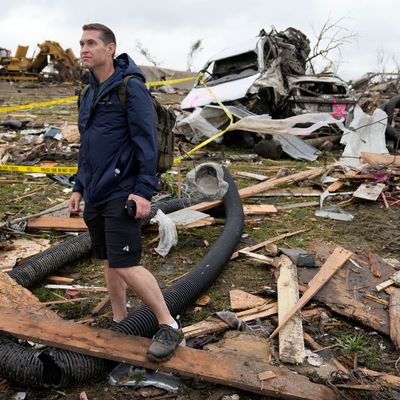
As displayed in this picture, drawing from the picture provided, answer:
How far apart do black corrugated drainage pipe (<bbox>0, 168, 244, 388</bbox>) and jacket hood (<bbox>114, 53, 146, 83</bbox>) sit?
168cm

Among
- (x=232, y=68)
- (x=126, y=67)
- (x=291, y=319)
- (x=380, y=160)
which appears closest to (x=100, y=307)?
(x=291, y=319)

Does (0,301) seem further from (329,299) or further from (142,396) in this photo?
(329,299)

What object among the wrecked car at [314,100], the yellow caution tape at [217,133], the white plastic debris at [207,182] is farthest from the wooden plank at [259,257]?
the wrecked car at [314,100]

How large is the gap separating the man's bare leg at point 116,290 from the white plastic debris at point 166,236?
151cm

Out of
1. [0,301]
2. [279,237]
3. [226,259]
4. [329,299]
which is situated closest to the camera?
[0,301]

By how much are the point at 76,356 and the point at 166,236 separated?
220 cm

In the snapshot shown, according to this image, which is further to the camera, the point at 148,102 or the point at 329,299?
the point at 329,299

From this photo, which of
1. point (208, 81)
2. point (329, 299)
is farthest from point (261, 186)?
point (208, 81)

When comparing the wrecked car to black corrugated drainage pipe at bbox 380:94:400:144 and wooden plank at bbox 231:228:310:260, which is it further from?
wooden plank at bbox 231:228:310:260

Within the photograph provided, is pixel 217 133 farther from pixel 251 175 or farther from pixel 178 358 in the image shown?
pixel 178 358

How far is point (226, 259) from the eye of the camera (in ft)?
13.9

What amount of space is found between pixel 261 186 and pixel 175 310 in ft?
13.1

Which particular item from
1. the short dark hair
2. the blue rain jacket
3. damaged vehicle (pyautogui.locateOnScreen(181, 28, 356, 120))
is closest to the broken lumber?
the blue rain jacket

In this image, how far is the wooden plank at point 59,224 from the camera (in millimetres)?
5234
